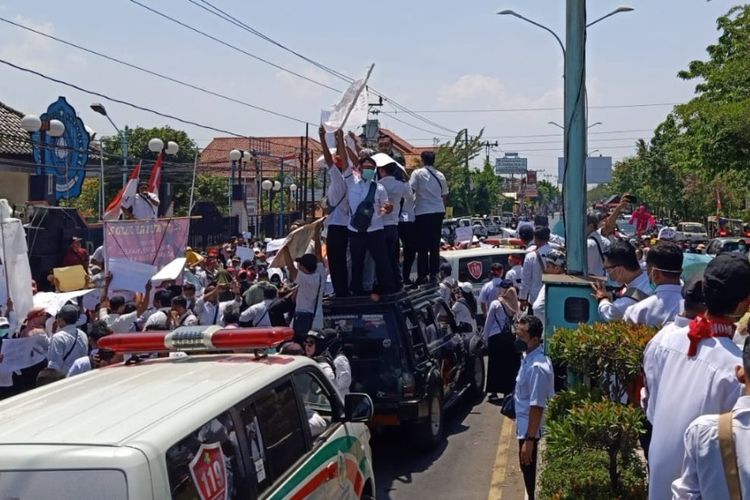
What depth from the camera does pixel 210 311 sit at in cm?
1206

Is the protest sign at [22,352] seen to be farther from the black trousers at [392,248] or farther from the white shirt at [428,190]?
the white shirt at [428,190]

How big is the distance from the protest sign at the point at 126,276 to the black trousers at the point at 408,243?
337 centimetres

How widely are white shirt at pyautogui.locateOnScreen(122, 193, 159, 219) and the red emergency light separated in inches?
371

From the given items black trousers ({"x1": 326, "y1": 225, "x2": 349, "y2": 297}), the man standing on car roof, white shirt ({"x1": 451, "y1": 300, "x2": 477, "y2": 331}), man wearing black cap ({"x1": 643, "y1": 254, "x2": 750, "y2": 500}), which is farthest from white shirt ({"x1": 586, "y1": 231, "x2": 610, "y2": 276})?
man wearing black cap ({"x1": 643, "y1": 254, "x2": 750, "y2": 500})

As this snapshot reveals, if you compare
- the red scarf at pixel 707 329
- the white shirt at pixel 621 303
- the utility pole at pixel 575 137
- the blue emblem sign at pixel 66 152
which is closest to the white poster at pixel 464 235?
the blue emblem sign at pixel 66 152

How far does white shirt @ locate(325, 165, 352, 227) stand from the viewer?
10.0m

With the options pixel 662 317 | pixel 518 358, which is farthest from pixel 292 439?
pixel 518 358

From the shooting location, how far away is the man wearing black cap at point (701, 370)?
363cm

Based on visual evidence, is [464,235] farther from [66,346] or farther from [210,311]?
[66,346]

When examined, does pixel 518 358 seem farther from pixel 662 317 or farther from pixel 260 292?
pixel 662 317

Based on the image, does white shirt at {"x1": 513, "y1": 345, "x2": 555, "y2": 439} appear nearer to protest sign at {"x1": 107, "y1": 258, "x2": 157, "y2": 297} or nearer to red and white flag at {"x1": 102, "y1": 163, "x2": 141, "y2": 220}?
protest sign at {"x1": 107, "y1": 258, "x2": 157, "y2": 297}

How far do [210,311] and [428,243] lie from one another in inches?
119

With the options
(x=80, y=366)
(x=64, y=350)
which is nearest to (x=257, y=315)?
(x=64, y=350)

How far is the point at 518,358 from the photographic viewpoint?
37.4 feet
